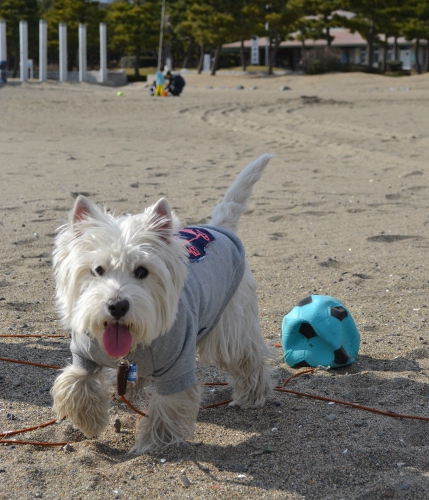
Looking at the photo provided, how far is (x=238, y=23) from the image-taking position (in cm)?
4631

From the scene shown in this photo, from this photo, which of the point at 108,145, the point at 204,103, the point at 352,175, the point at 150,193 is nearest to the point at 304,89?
the point at 204,103

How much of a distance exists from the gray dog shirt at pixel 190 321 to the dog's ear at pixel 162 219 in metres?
0.27

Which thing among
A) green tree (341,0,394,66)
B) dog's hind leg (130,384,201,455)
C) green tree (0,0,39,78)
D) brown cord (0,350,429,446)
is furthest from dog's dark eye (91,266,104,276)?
green tree (0,0,39,78)

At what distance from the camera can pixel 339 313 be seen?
14.1 ft

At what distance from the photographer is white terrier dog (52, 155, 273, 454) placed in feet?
9.37

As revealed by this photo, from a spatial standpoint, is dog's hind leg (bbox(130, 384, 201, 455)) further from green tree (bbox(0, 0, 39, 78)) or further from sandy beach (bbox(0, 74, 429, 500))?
green tree (bbox(0, 0, 39, 78))

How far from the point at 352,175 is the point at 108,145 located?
5828mm

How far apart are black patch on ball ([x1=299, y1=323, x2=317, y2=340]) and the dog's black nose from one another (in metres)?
1.79

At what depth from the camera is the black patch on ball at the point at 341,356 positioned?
4.16 metres

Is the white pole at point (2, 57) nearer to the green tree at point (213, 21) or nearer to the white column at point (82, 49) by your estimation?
the white column at point (82, 49)

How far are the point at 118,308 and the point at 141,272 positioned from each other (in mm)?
232

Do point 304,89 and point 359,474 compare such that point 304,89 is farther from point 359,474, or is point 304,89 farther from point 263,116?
point 359,474

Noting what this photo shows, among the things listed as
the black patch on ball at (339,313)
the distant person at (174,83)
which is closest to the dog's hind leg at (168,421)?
the black patch on ball at (339,313)

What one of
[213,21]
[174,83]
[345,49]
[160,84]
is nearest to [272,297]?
[174,83]
